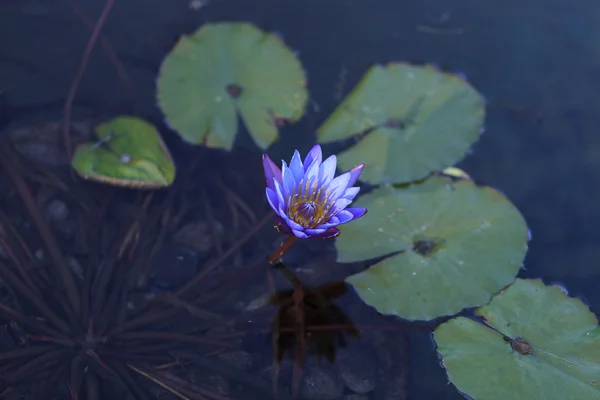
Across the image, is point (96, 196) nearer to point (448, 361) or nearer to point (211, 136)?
point (211, 136)

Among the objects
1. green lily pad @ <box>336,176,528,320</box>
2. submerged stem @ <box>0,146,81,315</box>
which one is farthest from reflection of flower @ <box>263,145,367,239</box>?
submerged stem @ <box>0,146,81,315</box>

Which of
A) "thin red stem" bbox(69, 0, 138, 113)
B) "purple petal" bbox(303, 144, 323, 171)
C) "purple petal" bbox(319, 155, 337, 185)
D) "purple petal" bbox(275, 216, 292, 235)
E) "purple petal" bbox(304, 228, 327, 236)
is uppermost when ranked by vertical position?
"purple petal" bbox(303, 144, 323, 171)

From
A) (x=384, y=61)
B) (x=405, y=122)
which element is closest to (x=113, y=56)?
(x=384, y=61)

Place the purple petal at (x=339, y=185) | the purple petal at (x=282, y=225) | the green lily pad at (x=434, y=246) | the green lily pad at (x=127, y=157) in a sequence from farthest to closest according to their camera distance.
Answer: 1. the green lily pad at (x=127, y=157)
2. the green lily pad at (x=434, y=246)
3. the purple petal at (x=339, y=185)
4. the purple petal at (x=282, y=225)

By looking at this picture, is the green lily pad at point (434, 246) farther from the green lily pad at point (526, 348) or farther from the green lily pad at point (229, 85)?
the green lily pad at point (229, 85)

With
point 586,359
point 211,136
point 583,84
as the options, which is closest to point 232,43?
point 211,136

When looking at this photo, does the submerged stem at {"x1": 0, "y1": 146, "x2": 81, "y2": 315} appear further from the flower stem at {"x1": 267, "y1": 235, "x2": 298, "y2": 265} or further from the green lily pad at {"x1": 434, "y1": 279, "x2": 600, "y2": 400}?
the green lily pad at {"x1": 434, "y1": 279, "x2": 600, "y2": 400}

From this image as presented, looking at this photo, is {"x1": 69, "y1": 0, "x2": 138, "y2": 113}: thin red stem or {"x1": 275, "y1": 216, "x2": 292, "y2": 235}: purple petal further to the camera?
{"x1": 69, "y1": 0, "x2": 138, "y2": 113}: thin red stem

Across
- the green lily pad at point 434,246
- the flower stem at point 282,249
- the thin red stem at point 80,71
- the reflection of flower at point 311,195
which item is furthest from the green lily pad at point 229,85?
the reflection of flower at point 311,195
